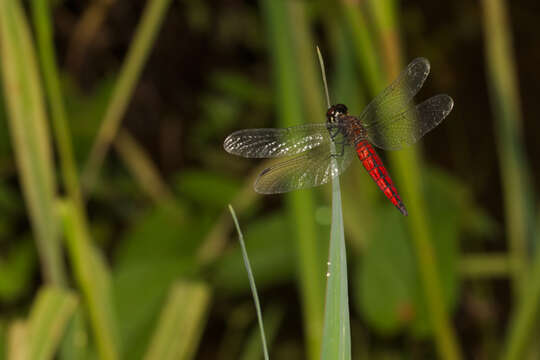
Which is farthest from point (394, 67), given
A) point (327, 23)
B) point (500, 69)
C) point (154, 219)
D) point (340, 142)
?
point (154, 219)

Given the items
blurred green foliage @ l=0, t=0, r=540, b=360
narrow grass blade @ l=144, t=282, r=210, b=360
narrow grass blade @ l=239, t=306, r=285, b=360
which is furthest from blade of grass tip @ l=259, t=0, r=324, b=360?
narrow grass blade @ l=239, t=306, r=285, b=360

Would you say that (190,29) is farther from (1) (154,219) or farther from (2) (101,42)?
(1) (154,219)

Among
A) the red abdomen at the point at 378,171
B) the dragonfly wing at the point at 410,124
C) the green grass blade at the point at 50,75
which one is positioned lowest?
the red abdomen at the point at 378,171

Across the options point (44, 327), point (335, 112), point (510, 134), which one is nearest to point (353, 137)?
point (335, 112)

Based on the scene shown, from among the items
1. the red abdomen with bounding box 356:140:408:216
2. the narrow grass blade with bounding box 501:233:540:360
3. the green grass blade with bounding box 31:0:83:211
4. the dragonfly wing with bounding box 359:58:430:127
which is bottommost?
the narrow grass blade with bounding box 501:233:540:360

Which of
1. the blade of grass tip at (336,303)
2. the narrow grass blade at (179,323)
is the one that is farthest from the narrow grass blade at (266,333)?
the blade of grass tip at (336,303)

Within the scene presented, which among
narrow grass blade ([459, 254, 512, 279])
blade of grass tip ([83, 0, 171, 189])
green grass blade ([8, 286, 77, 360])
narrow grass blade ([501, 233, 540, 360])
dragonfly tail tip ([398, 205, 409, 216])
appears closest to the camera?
dragonfly tail tip ([398, 205, 409, 216])

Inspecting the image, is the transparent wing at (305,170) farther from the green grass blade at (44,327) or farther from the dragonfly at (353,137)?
the green grass blade at (44,327)

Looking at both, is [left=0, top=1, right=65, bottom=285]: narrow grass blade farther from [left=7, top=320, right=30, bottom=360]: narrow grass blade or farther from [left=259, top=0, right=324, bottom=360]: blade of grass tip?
[left=259, top=0, right=324, bottom=360]: blade of grass tip
